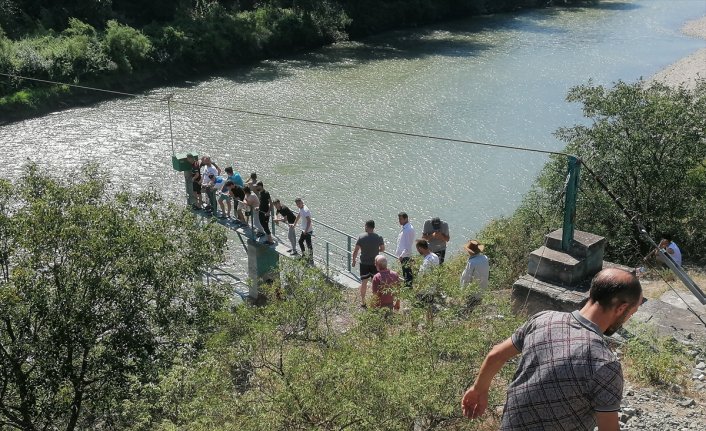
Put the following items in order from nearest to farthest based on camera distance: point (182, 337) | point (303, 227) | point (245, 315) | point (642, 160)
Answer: point (245, 315), point (182, 337), point (303, 227), point (642, 160)

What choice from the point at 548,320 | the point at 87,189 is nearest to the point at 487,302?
the point at 548,320

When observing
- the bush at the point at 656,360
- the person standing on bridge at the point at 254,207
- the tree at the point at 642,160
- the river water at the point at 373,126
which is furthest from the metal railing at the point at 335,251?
the bush at the point at 656,360

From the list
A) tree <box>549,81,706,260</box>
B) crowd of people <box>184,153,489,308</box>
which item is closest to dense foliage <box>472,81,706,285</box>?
tree <box>549,81,706,260</box>

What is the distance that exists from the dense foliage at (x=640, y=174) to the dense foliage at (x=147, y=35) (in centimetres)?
2288

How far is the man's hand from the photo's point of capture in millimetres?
3988

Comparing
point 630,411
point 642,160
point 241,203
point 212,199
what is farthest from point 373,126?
point 630,411

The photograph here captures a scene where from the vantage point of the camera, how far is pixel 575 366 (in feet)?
11.1

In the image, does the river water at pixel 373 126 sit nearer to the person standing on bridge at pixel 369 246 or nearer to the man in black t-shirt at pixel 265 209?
the man in black t-shirt at pixel 265 209

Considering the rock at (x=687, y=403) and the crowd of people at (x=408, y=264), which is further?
the crowd of people at (x=408, y=264)

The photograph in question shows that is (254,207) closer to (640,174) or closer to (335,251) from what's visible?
(335,251)

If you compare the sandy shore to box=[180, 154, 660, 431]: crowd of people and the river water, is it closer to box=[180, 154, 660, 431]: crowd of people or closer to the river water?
the river water

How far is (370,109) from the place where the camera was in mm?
29938

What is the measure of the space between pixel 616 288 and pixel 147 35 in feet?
121

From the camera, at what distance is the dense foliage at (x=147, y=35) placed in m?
31.9
